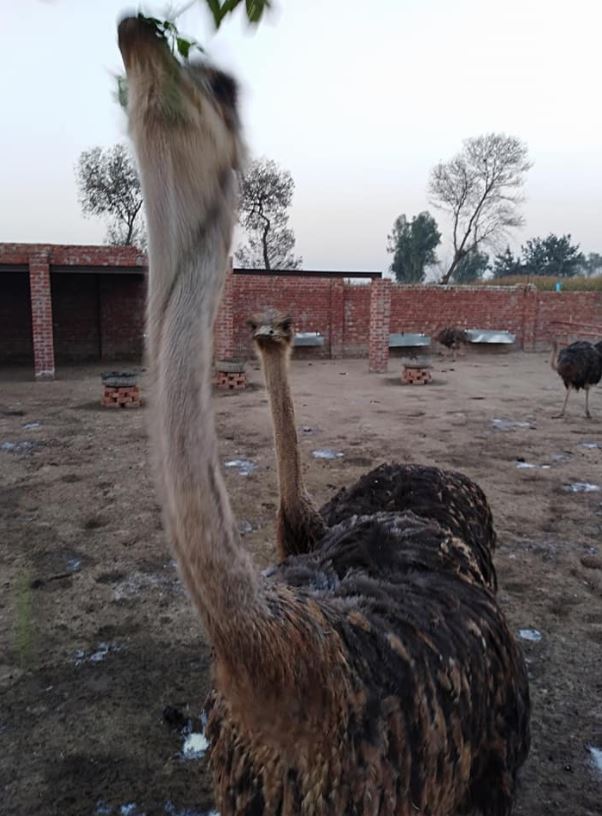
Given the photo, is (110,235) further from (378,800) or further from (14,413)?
(378,800)

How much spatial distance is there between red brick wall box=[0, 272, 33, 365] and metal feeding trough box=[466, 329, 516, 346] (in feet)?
38.8

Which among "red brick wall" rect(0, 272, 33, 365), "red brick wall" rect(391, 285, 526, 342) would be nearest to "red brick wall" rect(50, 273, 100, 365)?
"red brick wall" rect(0, 272, 33, 365)

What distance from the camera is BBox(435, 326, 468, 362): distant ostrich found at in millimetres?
17766

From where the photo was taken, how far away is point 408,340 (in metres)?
18.0

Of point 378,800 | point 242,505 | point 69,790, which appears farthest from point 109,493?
point 378,800

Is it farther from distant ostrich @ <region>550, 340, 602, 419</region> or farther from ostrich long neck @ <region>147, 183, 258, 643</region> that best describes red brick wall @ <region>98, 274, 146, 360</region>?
ostrich long neck @ <region>147, 183, 258, 643</region>

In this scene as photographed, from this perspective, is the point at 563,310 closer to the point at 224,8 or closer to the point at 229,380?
the point at 229,380

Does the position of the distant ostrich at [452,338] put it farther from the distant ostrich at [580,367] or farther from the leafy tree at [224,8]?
the leafy tree at [224,8]

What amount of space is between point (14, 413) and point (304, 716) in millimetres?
9135

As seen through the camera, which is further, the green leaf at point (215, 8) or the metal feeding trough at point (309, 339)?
the metal feeding trough at point (309, 339)

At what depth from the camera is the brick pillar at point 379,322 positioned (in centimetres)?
1459

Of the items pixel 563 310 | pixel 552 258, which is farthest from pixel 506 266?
pixel 563 310

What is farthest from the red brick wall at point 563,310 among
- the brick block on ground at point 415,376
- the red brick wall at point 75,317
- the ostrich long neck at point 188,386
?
the ostrich long neck at point 188,386

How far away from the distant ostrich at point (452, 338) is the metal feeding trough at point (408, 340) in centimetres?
38
